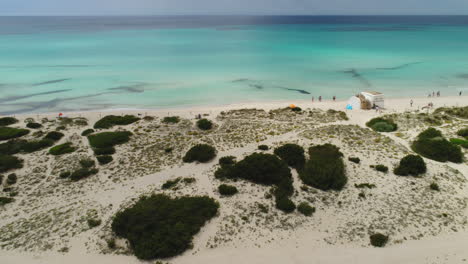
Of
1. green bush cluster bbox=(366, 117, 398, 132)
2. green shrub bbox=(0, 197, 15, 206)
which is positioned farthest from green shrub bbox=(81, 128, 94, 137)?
green bush cluster bbox=(366, 117, 398, 132)

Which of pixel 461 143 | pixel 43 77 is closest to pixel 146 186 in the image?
pixel 461 143

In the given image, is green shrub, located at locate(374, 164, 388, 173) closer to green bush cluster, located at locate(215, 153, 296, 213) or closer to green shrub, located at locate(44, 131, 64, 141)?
green bush cluster, located at locate(215, 153, 296, 213)

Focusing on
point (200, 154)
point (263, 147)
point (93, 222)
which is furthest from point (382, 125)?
point (93, 222)

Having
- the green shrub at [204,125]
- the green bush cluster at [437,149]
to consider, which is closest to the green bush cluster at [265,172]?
the green shrub at [204,125]

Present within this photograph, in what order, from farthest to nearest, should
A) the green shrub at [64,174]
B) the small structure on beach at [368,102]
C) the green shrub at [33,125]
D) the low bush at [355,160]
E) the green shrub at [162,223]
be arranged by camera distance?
the small structure on beach at [368,102]
the green shrub at [33,125]
the low bush at [355,160]
the green shrub at [64,174]
the green shrub at [162,223]

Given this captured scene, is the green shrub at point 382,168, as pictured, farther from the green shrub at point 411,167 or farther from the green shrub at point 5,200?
the green shrub at point 5,200

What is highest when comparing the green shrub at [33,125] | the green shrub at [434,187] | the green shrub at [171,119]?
the green shrub at [33,125]

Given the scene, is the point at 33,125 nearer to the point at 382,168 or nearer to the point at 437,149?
the point at 382,168

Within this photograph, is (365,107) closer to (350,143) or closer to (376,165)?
(350,143)
